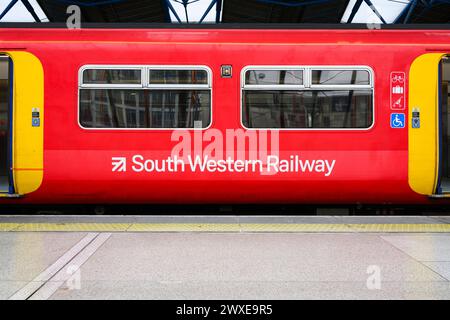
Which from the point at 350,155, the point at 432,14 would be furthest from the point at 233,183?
the point at 432,14

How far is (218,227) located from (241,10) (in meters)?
16.8

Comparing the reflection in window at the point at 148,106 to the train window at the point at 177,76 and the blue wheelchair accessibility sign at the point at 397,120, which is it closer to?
the train window at the point at 177,76

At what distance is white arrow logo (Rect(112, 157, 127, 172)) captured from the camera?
6.90 meters

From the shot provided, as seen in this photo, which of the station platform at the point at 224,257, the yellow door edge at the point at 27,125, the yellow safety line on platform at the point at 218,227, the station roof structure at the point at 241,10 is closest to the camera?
the station platform at the point at 224,257

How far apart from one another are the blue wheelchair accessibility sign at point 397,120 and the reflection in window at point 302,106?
30 centimetres

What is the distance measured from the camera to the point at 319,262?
4668 millimetres

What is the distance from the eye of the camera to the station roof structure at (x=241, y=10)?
62.1 feet

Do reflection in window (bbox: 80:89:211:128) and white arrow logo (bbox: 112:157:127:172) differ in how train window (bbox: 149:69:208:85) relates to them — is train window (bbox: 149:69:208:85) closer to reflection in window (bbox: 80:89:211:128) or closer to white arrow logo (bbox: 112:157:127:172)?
reflection in window (bbox: 80:89:211:128)

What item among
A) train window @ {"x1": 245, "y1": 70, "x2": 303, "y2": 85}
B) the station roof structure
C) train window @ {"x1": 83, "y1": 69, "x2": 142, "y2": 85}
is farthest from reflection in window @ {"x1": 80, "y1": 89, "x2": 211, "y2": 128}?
the station roof structure

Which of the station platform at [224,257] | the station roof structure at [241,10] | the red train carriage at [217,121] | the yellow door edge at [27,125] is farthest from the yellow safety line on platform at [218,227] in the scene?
the station roof structure at [241,10]

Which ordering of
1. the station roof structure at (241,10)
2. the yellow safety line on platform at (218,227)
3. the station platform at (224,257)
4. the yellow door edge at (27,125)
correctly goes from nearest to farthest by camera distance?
the station platform at (224,257) < the yellow safety line on platform at (218,227) < the yellow door edge at (27,125) < the station roof structure at (241,10)

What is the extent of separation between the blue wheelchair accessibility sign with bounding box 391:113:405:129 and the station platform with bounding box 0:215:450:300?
1.30 metres

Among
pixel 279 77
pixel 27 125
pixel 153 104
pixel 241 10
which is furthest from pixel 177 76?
pixel 241 10

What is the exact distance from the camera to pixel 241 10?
842 inches
